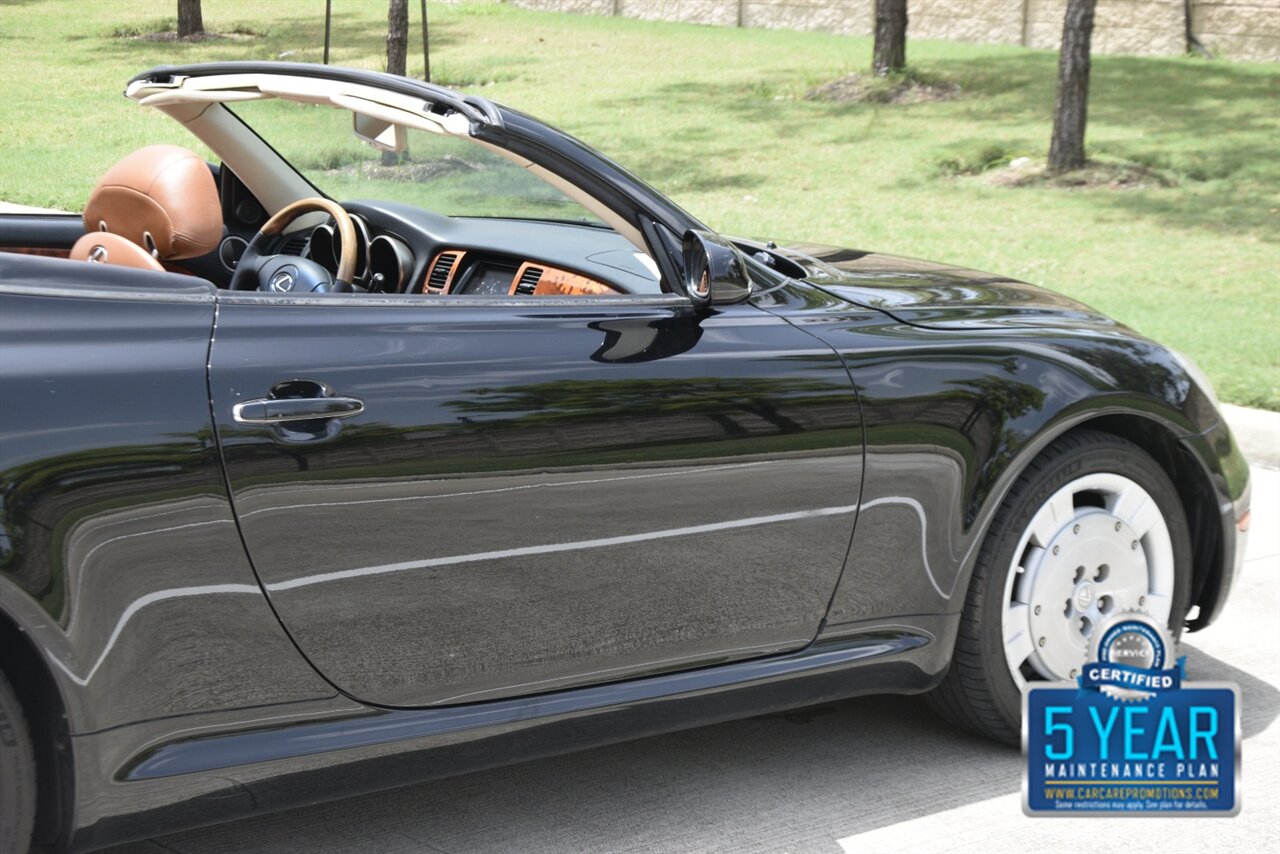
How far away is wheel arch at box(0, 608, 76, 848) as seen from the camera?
2379mm

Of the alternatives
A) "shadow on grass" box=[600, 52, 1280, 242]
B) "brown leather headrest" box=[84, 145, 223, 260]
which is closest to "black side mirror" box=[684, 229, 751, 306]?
"brown leather headrest" box=[84, 145, 223, 260]

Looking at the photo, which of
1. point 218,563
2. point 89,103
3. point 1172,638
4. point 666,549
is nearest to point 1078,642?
point 1172,638

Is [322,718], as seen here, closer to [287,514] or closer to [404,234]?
[287,514]

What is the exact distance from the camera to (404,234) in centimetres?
372

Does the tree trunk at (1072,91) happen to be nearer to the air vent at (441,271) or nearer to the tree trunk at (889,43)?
the tree trunk at (889,43)

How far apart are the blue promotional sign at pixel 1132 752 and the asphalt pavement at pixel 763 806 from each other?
0.05 meters

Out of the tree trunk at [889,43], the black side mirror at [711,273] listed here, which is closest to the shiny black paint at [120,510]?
the black side mirror at [711,273]

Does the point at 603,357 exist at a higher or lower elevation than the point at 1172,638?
higher

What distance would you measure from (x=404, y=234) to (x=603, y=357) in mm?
1061

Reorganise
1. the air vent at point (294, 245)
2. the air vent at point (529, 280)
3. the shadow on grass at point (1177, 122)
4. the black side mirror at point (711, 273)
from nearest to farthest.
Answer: the black side mirror at point (711, 273), the air vent at point (529, 280), the air vent at point (294, 245), the shadow on grass at point (1177, 122)

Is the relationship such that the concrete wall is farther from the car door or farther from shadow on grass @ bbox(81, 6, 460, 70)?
the car door

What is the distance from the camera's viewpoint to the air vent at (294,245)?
3.68 m

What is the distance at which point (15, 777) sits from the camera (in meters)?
2.39

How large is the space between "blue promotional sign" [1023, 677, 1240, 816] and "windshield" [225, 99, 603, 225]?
1540 millimetres
